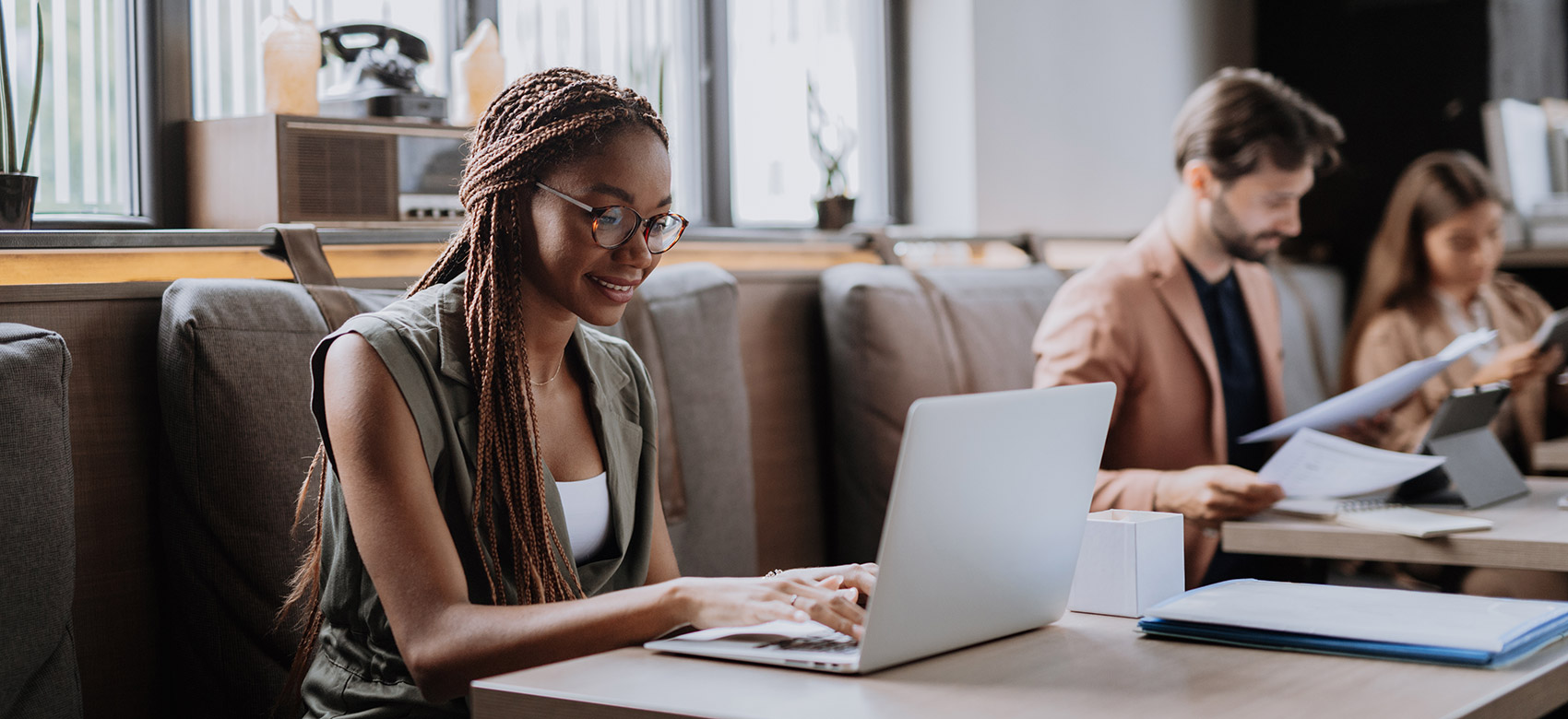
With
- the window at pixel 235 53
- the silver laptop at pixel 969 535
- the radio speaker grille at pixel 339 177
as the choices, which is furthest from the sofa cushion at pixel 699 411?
the silver laptop at pixel 969 535

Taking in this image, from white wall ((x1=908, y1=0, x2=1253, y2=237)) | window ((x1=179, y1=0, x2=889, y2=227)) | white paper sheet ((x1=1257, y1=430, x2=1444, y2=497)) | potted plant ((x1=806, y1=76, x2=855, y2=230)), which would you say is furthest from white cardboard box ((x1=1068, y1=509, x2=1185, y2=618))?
white wall ((x1=908, y1=0, x2=1253, y2=237))

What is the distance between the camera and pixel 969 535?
3.44 feet

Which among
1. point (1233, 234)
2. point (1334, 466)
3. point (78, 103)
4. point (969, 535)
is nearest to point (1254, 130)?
point (1233, 234)

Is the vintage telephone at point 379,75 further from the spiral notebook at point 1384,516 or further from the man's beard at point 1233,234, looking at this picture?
the spiral notebook at point 1384,516

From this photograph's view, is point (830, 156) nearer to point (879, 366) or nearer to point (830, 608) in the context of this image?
point (879, 366)

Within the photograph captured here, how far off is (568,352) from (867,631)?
0.72 meters

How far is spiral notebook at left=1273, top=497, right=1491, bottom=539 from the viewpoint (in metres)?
1.73

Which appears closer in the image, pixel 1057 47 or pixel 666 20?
pixel 666 20

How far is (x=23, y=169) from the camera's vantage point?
6.28 feet

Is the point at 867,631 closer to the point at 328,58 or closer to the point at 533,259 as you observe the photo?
the point at 533,259

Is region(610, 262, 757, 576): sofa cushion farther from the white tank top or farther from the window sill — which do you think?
the white tank top

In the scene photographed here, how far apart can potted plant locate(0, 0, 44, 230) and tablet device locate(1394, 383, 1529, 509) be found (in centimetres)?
199

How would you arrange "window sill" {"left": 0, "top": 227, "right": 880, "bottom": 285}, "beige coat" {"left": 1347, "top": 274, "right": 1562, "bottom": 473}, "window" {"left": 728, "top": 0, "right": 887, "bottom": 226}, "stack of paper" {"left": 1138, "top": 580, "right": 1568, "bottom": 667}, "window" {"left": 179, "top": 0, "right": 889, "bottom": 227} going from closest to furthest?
"stack of paper" {"left": 1138, "top": 580, "right": 1568, "bottom": 667}
"window sill" {"left": 0, "top": 227, "right": 880, "bottom": 285}
"window" {"left": 179, "top": 0, "right": 889, "bottom": 227}
"beige coat" {"left": 1347, "top": 274, "right": 1562, "bottom": 473}
"window" {"left": 728, "top": 0, "right": 887, "bottom": 226}

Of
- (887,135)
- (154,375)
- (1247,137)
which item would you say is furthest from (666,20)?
(154,375)
